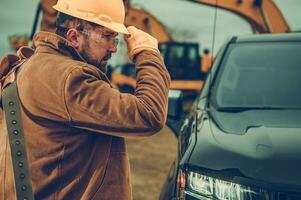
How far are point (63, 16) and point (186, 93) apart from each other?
1164cm

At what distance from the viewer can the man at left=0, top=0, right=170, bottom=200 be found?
1.54m

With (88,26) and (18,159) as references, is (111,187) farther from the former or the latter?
(88,26)

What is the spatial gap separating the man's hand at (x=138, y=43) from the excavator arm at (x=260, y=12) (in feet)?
27.4

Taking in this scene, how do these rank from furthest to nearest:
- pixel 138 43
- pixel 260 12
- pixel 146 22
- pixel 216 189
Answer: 1. pixel 146 22
2. pixel 260 12
3. pixel 216 189
4. pixel 138 43

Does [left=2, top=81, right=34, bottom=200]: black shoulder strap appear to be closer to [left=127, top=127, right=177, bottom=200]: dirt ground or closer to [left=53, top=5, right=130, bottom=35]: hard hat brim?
[left=53, top=5, right=130, bottom=35]: hard hat brim

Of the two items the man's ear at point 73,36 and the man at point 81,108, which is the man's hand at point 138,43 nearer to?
the man at point 81,108

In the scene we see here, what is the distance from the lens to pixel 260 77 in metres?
3.22

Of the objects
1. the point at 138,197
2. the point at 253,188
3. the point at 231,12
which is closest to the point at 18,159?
the point at 253,188

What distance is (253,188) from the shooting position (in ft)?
6.21

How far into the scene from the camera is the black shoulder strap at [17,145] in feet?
5.31

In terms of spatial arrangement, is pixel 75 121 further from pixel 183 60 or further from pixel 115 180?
pixel 183 60

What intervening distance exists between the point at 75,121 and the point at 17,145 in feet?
0.78

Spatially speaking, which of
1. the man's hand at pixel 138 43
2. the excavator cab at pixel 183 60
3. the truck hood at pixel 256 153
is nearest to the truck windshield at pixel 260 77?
the truck hood at pixel 256 153

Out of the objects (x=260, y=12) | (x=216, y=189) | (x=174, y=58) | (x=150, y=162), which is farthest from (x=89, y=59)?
(x=174, y=58)
